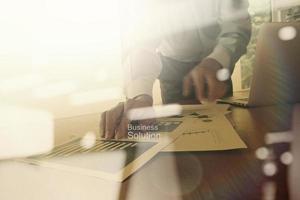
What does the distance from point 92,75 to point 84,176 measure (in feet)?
6.68

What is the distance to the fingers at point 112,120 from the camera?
2.19 feet

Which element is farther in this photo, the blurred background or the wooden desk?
the blurred background

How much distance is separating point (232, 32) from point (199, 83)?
504 mm

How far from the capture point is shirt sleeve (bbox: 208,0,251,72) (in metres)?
0.87

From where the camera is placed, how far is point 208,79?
61cm

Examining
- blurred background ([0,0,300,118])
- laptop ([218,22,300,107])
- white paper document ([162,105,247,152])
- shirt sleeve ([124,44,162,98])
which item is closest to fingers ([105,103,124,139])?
white paper document ([162,105,247,152])

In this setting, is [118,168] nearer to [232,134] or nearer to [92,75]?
[232,134]

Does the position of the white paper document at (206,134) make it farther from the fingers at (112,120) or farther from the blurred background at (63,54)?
the blurred background at (63,54)

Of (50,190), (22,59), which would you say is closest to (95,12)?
(22,59)

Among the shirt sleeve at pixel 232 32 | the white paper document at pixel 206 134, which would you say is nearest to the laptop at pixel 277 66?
the shirt sleeve at pixel 232 32

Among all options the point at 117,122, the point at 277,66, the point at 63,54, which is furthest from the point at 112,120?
the point at 63,54

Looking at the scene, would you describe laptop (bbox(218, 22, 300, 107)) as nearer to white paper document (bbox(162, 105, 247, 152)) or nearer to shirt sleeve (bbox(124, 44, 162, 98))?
white paper document (bbox(162, 105, 247, 152))

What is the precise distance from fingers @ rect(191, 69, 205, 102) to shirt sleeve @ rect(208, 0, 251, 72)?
0.20 metres

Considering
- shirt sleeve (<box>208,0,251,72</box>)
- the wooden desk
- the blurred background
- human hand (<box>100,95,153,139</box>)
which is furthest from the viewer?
the blurred background
